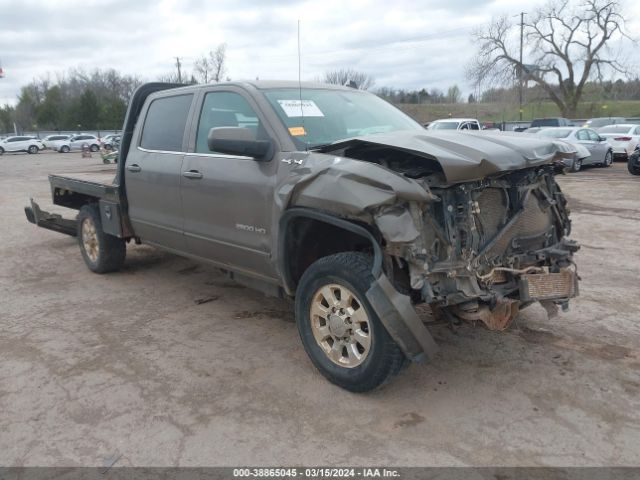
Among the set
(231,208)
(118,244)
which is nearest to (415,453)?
(231,208)

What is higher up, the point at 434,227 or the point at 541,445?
the point at 434,227

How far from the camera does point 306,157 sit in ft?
12.3

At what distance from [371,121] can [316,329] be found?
1815 millimetres

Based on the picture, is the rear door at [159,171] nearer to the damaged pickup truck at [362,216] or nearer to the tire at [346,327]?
the damaged pickup truck at [362,216]

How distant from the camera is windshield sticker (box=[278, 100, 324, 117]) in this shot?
4.22 m

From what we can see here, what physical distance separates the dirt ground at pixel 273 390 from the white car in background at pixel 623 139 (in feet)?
57.2

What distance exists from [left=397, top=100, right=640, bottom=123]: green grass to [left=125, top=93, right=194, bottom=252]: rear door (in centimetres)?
5475

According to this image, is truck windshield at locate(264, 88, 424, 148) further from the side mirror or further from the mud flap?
the mud flap

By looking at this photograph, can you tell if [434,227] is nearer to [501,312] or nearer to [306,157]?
[501,312]

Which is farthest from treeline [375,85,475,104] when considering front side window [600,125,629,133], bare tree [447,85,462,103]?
front side window [600,125,629,133]

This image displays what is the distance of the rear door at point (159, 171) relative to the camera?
4.99 m

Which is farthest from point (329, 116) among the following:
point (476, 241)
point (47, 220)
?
point (47, 220)

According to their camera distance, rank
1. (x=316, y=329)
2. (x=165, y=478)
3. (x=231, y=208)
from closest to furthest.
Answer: (x=165, y=478)
(x=316, y=329)
(x=231, y=208)

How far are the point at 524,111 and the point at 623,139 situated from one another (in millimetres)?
45411
